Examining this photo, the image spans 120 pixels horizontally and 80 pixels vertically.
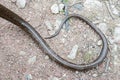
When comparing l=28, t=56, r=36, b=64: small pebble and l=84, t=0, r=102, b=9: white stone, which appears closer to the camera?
l=28, t=56, r=36, b=64: small pebble

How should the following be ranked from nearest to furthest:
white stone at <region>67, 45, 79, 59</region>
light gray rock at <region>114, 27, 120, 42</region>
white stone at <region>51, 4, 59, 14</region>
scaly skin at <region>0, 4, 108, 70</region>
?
scaly skin at <region>0, 4, 108, 70</region>, white stone at <region>67, 45, 79, 59</region>, light gray rock at <region>114, 27, 120, 42</region>, white stone at <region>51, 4, 59, 14</region>

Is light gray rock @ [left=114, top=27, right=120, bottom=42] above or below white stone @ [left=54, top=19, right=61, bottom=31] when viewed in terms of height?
below

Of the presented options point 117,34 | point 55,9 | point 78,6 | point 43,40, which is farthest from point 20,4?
point 117,34

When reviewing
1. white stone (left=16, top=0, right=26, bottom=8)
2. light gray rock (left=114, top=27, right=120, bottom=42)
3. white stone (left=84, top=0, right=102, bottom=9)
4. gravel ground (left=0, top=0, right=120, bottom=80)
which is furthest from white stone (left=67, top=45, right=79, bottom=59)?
white stone (left=16, top=0, right=26, bottom=8)

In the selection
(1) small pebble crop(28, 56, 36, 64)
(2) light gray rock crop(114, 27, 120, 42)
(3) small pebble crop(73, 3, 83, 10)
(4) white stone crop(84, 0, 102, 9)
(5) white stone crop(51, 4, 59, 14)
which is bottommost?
(2) light gray rock crop(114, 27, 120, 42)

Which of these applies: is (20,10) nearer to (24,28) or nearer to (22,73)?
(24,28)

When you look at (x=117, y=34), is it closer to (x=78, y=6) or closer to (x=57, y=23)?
(x=78, y=6)

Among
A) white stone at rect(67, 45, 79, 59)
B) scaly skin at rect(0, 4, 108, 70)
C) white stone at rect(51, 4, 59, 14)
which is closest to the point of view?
scaly skin at rect(0, 4, 108, 70)

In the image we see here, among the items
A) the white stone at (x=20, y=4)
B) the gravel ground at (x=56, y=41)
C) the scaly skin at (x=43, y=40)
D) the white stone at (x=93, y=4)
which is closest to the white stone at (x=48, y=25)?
the gravel ground at (x=56, y=41)

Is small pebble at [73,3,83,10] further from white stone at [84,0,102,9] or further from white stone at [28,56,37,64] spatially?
white stone at [28,56,37,64]
